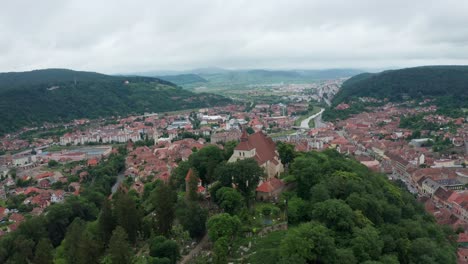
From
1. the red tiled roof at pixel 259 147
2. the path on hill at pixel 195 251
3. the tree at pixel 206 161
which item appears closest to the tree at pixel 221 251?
the path on hill at pixel 195 251

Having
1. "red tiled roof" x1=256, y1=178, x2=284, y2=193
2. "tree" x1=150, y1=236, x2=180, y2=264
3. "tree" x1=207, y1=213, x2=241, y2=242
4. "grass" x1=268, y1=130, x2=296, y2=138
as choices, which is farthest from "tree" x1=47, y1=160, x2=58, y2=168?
"tree" x1=207, y1=213, x2=241, y2=242

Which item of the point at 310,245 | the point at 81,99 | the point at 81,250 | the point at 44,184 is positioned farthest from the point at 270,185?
the point at 81,99

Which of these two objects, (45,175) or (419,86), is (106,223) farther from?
(419,86)

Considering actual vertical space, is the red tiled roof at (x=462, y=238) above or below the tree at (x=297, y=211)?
below

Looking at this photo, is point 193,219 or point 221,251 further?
point 193,219

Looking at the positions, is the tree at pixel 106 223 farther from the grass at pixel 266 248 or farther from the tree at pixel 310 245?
the tree at pixel 310 245

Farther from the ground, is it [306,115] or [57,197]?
[306,115]
